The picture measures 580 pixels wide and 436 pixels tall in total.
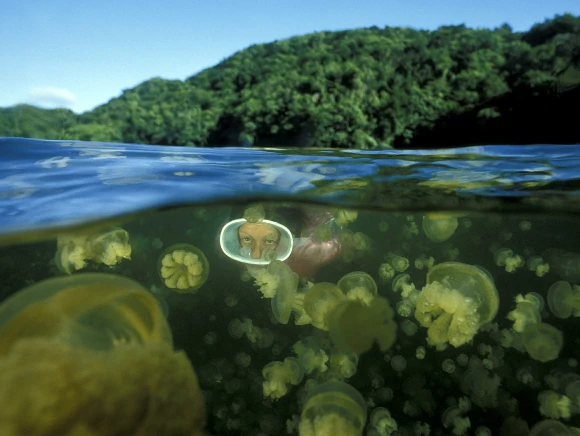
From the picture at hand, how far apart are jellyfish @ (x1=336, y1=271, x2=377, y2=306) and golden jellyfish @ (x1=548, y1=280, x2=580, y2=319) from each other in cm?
141

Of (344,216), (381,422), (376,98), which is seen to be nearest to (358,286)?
(381,422)

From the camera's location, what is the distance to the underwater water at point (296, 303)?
3.65m

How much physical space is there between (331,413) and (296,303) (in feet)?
2.47

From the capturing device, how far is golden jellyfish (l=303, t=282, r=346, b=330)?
389cm

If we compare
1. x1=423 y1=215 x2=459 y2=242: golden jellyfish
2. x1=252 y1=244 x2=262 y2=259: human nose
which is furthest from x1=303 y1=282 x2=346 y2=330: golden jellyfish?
x1=423 y1=215 x2=459 y2=242: golden jellyfish

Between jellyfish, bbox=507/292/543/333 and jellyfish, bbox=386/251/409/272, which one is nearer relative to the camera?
jellyfish, bbox=507/292/543/333

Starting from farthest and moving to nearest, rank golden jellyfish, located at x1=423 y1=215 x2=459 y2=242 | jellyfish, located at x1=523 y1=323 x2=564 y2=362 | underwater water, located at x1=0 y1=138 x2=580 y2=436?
golden jellyfish, located at x1=423 y1=215 x2=459 y2=242, jellyfish, located at x1=523 y1=323 x2=564 y2=362, underwater water, located at x1=0 y1=138 x2=580 y2=436

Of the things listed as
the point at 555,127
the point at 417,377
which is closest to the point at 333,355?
the point at 417,377

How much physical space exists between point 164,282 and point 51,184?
4.78 feet

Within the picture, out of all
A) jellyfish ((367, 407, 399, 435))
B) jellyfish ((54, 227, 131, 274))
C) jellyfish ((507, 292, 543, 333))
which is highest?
jellyfish ((54, 227, 131, 274))

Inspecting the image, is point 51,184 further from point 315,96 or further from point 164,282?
point 315,96

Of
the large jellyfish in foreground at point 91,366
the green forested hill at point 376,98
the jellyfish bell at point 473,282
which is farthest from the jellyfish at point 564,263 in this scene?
the green forested hill at point 376,98

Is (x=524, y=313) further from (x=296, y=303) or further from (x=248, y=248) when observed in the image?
(x=248, y=248)

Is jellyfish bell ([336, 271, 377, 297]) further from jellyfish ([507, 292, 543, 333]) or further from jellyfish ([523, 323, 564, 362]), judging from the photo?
jellyfish ([523, 323, 564, 362])
